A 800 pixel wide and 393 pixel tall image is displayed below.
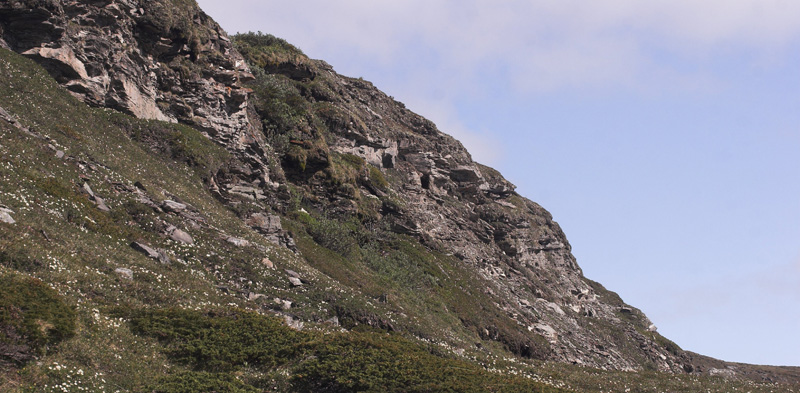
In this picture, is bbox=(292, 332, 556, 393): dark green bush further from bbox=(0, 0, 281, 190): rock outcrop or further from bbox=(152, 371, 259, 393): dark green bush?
bbox=(0, 0, 281, 190): rock outcrop

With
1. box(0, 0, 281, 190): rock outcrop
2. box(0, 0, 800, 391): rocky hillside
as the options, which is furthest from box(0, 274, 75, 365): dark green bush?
box(0, 0, 281, 190): rock outcrop

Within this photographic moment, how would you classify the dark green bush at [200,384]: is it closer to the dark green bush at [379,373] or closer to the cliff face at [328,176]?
the dark green bush at [379,373]

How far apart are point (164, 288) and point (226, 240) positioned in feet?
29.8

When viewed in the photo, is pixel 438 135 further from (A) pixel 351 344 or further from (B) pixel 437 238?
(A) pixel 351 344

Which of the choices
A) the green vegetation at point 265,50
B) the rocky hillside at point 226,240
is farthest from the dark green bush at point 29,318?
the green vegetation at point 265,50

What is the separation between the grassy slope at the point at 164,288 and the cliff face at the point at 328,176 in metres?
1.79

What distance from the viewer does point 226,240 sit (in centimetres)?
3089

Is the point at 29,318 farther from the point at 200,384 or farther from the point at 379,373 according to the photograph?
the point at 379,373

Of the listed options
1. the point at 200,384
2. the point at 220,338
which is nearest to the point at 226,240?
the point at 220,338

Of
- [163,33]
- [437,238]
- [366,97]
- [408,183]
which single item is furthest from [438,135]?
[163,33]

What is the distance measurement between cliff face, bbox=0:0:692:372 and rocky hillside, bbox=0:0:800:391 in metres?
0.22

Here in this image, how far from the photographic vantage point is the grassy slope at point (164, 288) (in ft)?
52.4

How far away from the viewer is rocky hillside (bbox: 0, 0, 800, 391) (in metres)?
17.6

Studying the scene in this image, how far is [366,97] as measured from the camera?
94.4 m
